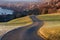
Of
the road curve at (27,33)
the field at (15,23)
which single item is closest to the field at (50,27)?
the road curve at (27,33)

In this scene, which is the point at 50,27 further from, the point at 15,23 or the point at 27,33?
the point at 15,23

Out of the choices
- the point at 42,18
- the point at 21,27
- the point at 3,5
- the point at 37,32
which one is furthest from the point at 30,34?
the point at 3,5

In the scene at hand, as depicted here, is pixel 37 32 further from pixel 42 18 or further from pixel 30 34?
pixel 42 18

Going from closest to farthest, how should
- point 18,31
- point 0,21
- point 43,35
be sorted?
1. point 43,35
2. point 18,31
3. point 0,21

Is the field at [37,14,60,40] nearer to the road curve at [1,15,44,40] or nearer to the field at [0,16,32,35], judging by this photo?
the road curve at [1,15,44,40]

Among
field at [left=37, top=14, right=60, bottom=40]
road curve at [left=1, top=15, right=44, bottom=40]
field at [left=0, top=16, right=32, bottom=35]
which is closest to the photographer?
field at [left=37, top=14, right=60, bottom=40]

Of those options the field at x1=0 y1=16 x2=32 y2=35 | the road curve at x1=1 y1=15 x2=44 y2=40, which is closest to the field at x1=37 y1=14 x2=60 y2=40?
the road curve at x1=1 y1=15 x2=44 y2=40
